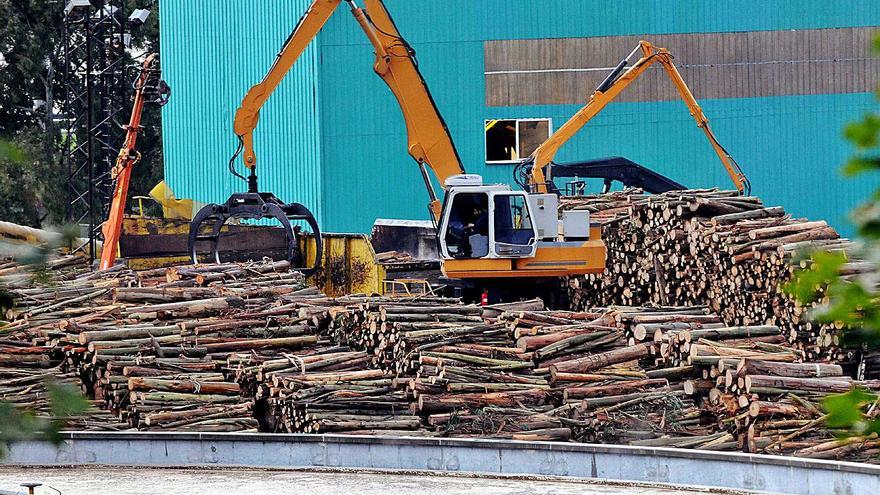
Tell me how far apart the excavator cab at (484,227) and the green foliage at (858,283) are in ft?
67.4

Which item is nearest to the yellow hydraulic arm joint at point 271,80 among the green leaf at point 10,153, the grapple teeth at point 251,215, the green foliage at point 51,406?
the grapple teeth at point 251,215

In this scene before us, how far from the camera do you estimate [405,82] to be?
26516mm

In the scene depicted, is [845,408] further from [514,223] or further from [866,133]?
[514,223]

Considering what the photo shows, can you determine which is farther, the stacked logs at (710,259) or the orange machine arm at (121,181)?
the orange machine arm at (121,181)

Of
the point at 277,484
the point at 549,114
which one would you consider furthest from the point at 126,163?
the point at 277,484

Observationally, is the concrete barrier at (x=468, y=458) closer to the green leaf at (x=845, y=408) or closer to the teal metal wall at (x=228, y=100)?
the green leaf at (x=845, y=408)

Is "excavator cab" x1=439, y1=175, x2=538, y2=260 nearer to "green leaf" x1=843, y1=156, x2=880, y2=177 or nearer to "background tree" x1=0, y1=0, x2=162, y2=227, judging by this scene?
"green leaf" x1=843, y1=156, x2=880, y2=177

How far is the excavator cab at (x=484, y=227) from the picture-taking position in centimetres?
2262

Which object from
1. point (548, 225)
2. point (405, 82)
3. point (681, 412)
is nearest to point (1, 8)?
point (405, 82)

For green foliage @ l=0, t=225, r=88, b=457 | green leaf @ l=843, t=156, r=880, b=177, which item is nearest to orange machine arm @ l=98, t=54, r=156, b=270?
green foliage @ l=0, t=225, r=88, b=457

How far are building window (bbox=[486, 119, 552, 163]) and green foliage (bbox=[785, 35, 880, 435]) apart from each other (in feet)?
114

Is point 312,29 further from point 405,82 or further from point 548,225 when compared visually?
point 548,225

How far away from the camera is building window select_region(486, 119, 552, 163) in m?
36.6

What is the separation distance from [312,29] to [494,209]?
6.24 m
